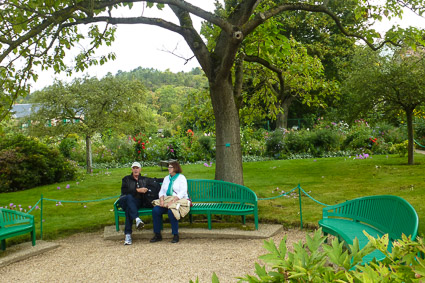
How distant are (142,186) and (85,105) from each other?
26.6 ft

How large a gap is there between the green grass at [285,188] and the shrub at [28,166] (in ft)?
1.73

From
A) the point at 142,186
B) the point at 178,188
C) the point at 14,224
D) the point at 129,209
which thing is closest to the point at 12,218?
the point at 14,224

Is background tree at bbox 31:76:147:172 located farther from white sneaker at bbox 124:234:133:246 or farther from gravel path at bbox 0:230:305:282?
white sneaker at bbox 124:234:133:246

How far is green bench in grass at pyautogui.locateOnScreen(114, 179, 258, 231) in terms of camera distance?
22.4 ft

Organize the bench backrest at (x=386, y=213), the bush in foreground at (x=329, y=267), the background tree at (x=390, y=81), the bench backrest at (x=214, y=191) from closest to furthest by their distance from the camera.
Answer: the bush in foreground at (x=329, y=267), the bench backrest at (x=386, y=213), the bench backrest at (x=214, y=191), the background tree at (x=390, y=81)

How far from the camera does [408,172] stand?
449 inches

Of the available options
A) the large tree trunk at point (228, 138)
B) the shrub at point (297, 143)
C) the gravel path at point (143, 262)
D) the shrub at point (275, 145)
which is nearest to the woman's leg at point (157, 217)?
the gravel path at point (143, 262)

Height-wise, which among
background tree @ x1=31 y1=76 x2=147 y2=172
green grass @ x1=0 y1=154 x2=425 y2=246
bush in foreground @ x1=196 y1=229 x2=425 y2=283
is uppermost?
background tree @ x1=31 y1=76 x2=147 y2=172

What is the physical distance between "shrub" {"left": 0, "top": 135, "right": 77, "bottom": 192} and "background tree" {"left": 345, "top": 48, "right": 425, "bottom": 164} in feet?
31.5

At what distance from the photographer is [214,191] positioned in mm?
7492

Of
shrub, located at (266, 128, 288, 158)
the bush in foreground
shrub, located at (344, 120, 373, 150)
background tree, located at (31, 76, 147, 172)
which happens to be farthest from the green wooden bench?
shrub, located at (344, 120, 373, 150)

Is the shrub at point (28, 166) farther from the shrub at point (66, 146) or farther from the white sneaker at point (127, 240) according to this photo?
the white sneaker at point (127, 240)

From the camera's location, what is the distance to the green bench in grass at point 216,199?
6836 millimetres

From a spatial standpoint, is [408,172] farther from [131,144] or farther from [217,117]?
[131,144]
